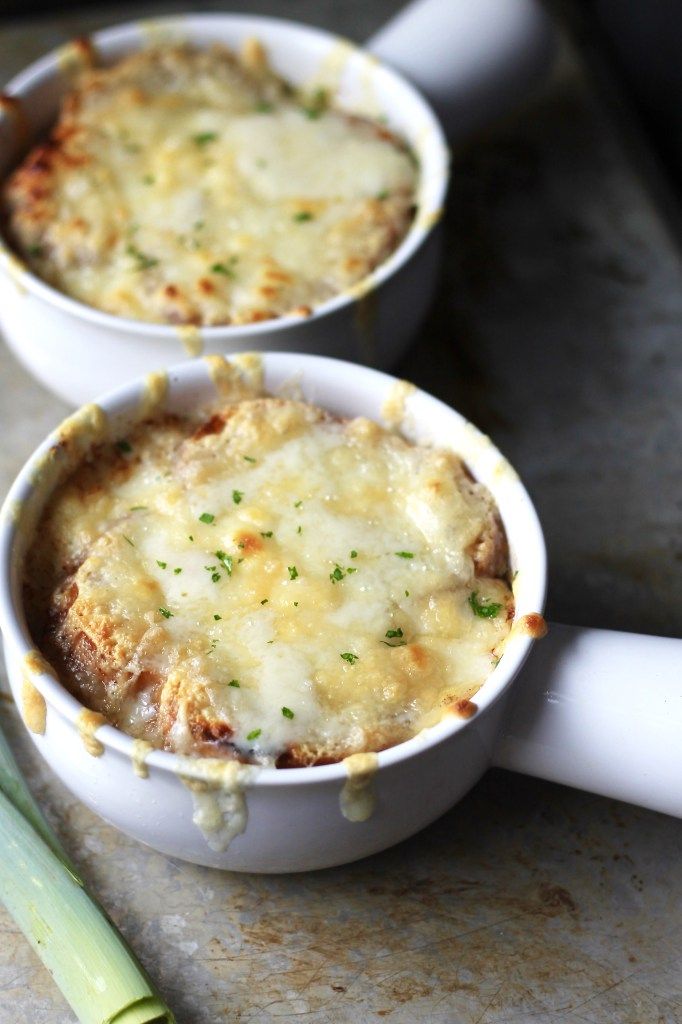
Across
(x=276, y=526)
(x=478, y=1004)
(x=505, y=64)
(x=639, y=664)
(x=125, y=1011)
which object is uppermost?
(x=505, y=64)

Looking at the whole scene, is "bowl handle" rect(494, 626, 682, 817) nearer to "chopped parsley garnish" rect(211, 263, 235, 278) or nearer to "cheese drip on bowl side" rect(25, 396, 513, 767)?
"cheese drip on bowl side" rect(25, 396, 513, 767)

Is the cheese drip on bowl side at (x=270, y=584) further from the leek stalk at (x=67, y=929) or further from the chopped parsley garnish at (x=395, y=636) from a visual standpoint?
the leek stalk at (x=67, y=929)

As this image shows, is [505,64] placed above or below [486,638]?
above

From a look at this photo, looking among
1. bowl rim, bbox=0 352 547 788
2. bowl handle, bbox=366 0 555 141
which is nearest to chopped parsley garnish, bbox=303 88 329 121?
bowl handle, bbox=366 0 555 141

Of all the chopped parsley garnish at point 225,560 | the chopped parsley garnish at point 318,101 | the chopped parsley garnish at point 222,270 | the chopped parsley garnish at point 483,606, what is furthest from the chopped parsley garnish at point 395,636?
the chopped parsley garnish at point 318,101

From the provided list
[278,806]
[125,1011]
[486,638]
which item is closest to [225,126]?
[486,638]


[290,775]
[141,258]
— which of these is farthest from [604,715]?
[141,258]

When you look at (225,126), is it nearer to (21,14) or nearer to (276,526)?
(276,526)
